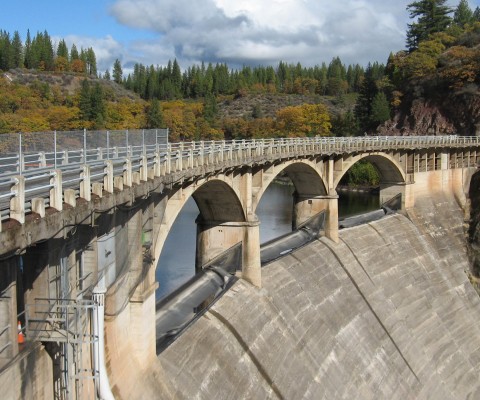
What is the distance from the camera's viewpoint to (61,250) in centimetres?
1148

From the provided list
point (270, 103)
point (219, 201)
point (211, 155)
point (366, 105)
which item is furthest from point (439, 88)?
point (270, 103)

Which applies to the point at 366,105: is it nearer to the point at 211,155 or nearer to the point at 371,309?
the point at 371,309

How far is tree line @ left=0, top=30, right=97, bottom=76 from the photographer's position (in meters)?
157

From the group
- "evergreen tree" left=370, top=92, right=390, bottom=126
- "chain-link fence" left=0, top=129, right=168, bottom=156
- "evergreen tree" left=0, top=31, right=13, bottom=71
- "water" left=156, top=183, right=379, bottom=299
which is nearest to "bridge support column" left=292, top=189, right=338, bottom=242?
"water" left=156, top=183, right=379, bottom=299

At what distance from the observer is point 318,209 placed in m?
39.7

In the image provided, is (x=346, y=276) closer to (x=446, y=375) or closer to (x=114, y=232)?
(x=446, y=375)

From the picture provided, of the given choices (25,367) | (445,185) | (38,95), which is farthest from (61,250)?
(38,95)

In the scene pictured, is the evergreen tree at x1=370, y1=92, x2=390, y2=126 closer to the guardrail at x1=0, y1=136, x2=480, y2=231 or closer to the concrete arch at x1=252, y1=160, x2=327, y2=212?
the guardrail at x1=0, y1=136, x2=480, y2=231

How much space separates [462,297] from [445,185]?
50.2 feet

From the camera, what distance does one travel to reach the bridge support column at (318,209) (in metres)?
38.6

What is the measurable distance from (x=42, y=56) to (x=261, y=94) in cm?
6720

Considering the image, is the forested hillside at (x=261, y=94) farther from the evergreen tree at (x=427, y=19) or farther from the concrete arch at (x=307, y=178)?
Answer: the concrete arch at (x=307, y=178)

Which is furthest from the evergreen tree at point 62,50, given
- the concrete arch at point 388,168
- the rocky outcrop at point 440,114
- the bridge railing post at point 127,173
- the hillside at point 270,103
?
the bridge railing post at point 127,173

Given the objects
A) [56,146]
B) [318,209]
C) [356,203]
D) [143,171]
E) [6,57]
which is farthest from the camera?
[6,57]
